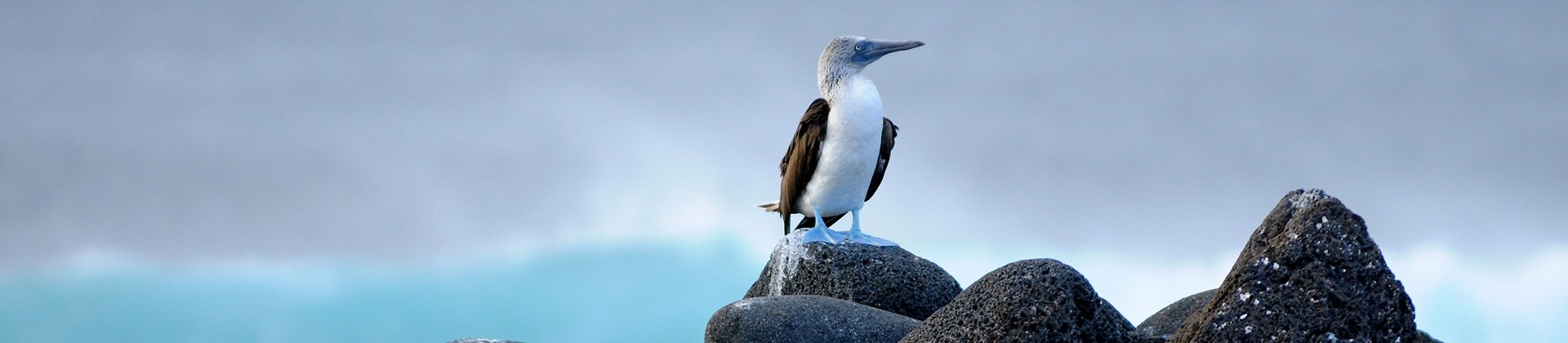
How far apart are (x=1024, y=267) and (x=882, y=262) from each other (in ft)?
14.8

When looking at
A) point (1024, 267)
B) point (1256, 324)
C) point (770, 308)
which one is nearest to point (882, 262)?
point (770, 308)

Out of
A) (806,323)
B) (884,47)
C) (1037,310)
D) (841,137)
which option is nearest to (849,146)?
(841,137)

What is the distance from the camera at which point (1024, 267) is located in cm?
758

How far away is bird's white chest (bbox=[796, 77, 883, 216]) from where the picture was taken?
12.5 metres

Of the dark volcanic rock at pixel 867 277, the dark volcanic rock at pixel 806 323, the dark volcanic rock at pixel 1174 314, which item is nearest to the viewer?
the dark volcanic rock at pixel 806 323

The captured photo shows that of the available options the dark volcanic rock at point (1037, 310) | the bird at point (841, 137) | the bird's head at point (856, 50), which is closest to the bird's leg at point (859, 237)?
the bird at point (841, 137)

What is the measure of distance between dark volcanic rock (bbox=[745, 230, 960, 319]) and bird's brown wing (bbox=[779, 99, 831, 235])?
65 cm

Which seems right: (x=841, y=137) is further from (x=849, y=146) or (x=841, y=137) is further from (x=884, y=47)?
(x=884, y=47)

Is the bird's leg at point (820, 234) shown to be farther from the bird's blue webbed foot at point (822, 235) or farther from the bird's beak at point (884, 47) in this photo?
the bird's beak at point (884, 47)

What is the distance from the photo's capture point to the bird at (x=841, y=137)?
41.0 ft

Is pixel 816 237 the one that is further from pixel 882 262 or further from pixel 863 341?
pixel 863 341

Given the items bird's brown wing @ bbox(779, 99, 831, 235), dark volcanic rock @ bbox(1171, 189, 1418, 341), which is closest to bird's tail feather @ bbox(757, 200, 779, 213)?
bird's brown wing @ bbox(779, 99, 831, 235)

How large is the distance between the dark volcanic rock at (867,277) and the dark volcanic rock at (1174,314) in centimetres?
188

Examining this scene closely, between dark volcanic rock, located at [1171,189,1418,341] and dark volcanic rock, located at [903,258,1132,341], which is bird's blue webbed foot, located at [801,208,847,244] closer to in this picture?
dark volcanic rock, located at [903,258,1132,341]
